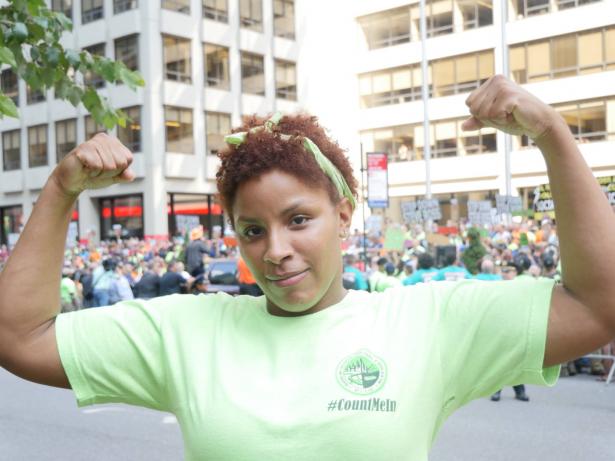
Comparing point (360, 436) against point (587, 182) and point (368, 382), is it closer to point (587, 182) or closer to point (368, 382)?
point (368, 382)

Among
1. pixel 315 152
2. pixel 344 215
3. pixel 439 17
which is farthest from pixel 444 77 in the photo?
pixel 315 152

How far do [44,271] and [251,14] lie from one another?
124ft

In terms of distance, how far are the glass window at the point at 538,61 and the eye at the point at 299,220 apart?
114 ft

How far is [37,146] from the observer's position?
125 ft

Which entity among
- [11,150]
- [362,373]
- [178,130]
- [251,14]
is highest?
[251,14]

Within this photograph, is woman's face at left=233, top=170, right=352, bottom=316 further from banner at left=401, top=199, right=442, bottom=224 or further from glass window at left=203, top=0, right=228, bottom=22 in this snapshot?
glass window at left=203, top=0, right=228, bottom=22

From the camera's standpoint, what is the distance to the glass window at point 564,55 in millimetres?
33438

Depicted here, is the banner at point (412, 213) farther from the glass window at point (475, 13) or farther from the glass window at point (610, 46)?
the glass window at point (475, 13)

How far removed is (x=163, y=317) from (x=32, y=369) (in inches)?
12.1

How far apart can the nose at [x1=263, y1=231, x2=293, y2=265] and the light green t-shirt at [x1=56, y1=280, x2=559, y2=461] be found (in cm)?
15

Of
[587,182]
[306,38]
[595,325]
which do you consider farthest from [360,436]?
[306,38]

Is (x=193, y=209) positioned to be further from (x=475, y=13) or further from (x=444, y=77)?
(x=475, y=13)

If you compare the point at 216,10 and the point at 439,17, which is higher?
the point at 216,10

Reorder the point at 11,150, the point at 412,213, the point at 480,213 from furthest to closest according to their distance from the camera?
the point at 11,150 < the point at 480,213 < the point at 412,213
